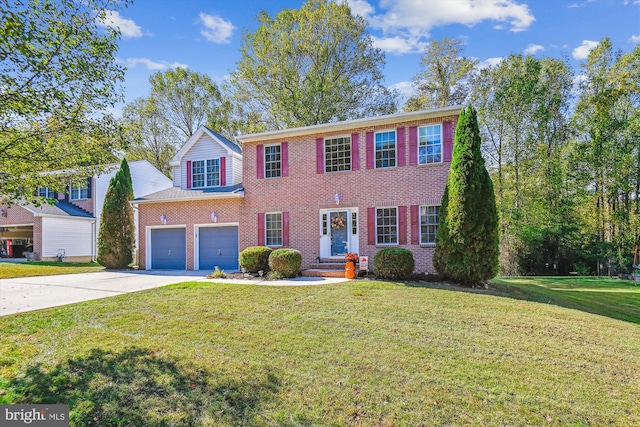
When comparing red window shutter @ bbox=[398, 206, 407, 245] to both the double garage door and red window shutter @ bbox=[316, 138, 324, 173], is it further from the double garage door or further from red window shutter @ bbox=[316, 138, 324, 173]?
the double garage door

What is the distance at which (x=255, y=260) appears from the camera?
40.0 ft

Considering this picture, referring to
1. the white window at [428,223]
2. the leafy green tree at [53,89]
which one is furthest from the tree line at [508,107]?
the leafy green tree at [53,89]

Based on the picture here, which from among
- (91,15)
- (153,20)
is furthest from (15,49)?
(153,20)

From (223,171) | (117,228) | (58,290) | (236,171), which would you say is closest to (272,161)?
(236,171)

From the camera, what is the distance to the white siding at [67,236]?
797 inches

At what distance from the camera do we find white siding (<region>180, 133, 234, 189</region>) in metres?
16.7

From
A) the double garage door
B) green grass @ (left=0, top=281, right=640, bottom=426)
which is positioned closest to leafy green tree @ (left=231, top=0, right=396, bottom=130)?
the double garage door

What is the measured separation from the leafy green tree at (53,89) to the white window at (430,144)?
9827mm

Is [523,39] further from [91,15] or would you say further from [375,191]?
[91,15]

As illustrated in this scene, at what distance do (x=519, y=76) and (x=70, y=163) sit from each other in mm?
23289

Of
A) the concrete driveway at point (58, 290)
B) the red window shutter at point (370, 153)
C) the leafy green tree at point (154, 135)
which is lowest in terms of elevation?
the concrete driveway at point (58, 290)

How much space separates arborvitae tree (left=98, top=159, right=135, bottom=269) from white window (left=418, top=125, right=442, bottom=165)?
1459 cm

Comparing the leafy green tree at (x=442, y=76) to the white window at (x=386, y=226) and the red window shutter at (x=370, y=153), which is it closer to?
the red window shutter at (x=370, y=153)

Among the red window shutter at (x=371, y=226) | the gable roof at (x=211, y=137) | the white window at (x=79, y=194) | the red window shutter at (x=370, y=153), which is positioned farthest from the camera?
the white window at (x=79, y=194)
